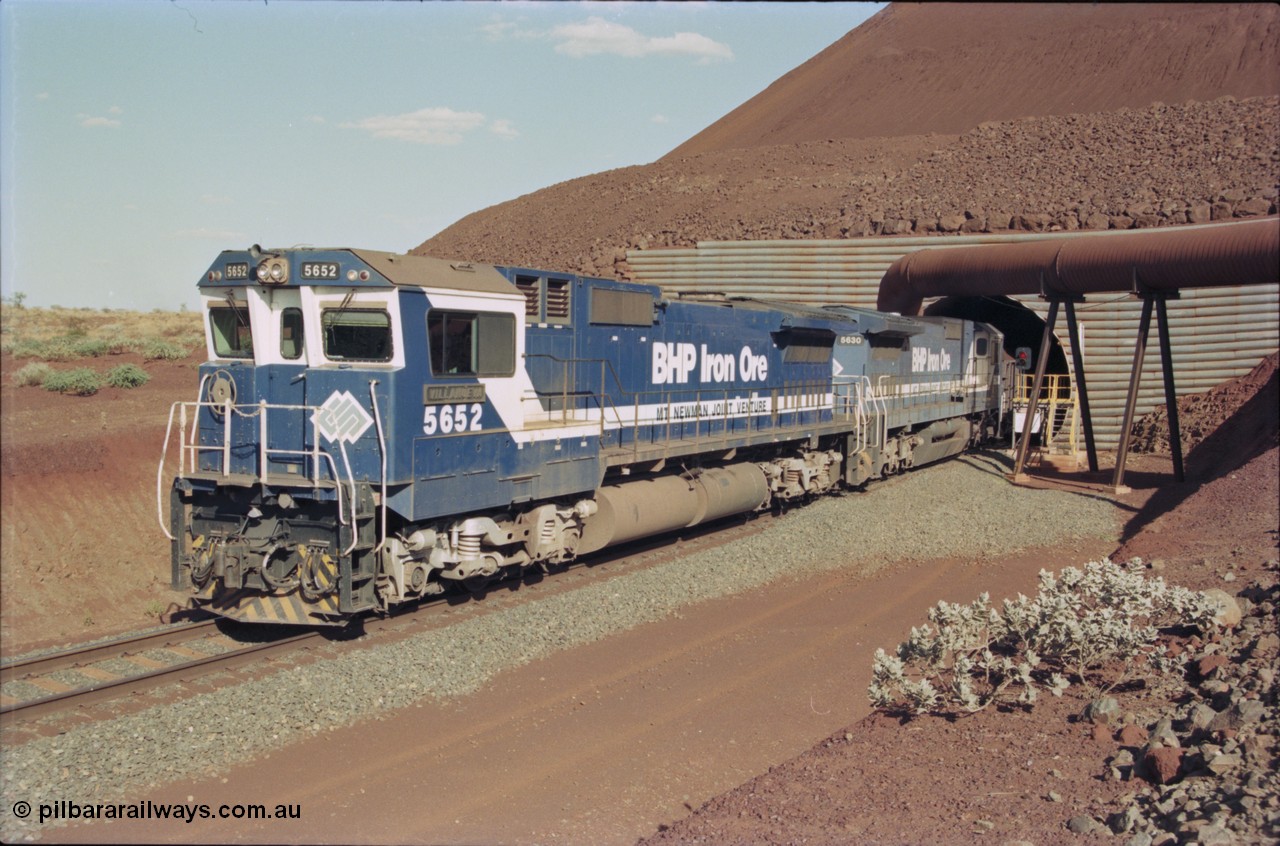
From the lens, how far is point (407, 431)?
9672mm

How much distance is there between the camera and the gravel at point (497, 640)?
6.71 meters

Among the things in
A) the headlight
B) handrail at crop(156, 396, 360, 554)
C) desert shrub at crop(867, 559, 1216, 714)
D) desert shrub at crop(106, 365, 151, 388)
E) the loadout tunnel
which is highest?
the loadout tunnel

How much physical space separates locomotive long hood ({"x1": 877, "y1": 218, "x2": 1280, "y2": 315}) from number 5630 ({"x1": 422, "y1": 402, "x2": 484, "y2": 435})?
12.4 metres

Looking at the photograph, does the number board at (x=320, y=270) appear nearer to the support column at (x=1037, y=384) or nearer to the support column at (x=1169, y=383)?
the support column at (x=1037, y=384)

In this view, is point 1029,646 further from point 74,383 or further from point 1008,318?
point 1008,318

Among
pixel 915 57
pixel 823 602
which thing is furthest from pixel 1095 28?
pixel 823 602

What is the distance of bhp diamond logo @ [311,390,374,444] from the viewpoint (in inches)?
377

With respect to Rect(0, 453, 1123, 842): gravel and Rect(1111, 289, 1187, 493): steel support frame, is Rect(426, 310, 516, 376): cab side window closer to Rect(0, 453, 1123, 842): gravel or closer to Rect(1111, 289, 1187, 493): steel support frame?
Rect(0, 453, 1123, 842): gravel

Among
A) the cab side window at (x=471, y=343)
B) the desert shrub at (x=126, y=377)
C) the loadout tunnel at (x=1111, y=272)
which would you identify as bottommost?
the desert shrub at (x=126, y=377)

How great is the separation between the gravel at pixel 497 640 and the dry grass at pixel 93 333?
54.4ft

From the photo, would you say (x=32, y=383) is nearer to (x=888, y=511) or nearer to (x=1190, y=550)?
(x=888, y=511)

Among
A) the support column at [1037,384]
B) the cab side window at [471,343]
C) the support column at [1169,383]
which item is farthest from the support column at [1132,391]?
the cab side window at [471,343]

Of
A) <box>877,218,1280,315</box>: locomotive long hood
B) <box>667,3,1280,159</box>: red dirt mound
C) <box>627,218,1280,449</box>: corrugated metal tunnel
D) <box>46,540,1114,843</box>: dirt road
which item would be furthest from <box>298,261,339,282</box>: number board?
<box>667,3,1280,159</box>: red dirt mound

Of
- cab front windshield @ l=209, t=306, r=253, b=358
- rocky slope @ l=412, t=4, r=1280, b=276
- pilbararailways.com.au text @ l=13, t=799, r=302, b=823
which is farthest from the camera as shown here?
rocky slope @ l=412, t=4, r=1280, b=276
